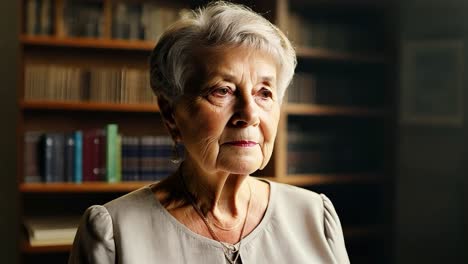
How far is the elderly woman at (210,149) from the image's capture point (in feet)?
3.95

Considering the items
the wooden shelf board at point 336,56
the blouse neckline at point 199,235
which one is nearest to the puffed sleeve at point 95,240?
the blouse neckline at point 199,235

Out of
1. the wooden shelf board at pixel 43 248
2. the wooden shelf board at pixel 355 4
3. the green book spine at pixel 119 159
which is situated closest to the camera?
the wooden shelf board at pixel 43 248

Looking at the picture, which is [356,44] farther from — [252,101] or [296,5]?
[252,101]

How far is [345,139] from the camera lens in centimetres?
366

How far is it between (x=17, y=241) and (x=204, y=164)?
2.25 m

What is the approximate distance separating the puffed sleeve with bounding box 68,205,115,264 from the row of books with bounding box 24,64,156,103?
1.67 meters

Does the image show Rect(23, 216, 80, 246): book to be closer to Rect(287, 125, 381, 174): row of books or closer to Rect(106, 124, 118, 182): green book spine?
Rect(106, 124, 118, 182): green book spine

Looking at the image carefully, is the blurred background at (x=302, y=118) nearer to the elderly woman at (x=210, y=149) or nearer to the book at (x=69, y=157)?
the book at (x=69, y=157)

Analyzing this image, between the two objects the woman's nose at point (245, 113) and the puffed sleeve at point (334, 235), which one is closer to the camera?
the woman's nose at point (245, 113)

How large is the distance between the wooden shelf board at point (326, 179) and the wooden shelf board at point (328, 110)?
0.36m

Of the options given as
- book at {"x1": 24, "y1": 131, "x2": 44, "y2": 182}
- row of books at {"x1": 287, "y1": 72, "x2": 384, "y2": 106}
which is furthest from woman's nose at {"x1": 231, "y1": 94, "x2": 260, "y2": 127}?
row of books at {"x1": 287, "y1": 72, "x2": 384, "y2": 106}

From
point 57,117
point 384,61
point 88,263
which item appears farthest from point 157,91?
point 384,61

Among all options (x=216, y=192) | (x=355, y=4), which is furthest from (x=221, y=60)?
(x=355, y=4)

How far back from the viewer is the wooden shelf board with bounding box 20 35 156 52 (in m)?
2.89
